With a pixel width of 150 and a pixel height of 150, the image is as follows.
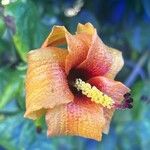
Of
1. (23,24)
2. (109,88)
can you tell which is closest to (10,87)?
(23,24)

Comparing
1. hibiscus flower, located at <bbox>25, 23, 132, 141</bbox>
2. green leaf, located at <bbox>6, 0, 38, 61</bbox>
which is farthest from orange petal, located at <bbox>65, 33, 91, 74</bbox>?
green leaf, located at <bbox>6, 0, 38, 61</bbox>

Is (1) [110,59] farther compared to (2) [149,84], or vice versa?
(2) [149,84]

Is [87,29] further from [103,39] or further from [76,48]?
[103,39]

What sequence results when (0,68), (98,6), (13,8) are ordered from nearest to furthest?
(13,8) < (0,68) < (98,6)

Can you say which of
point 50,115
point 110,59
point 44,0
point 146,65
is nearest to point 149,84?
point 146,65

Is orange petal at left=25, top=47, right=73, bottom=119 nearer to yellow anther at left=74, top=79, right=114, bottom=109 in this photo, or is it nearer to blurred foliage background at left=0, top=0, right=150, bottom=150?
yellow anther at left=74, top=79, right=114, bottom=109

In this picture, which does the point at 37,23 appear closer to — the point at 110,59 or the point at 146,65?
the point at 110,59
